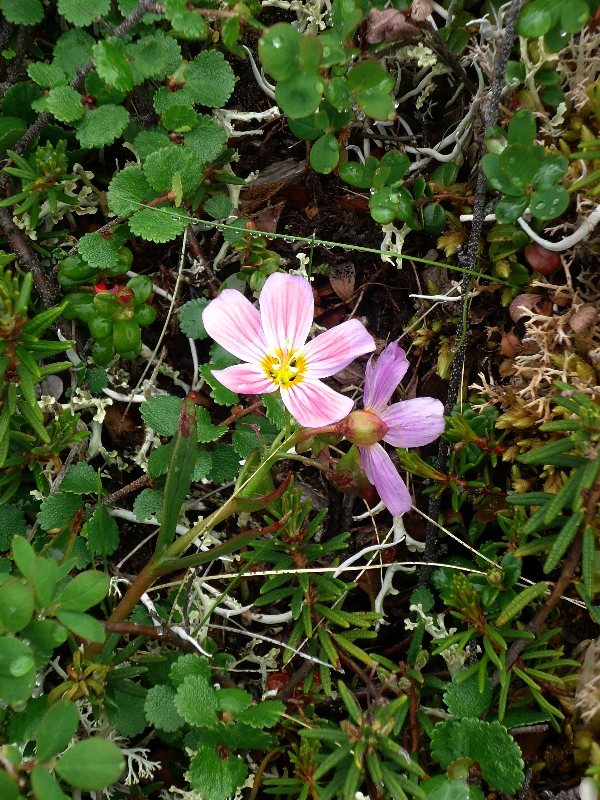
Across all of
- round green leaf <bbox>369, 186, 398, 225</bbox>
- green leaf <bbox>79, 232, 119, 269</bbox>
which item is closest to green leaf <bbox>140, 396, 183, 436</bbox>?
green leaf <bbox>79, 232, 119, 269</bbox>

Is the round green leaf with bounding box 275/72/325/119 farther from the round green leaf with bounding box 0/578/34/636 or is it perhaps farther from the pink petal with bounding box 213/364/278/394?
the round green leaf with bounding box 0/578/34/636

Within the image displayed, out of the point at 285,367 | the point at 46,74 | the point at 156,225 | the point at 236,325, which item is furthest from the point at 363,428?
the point at 46,74

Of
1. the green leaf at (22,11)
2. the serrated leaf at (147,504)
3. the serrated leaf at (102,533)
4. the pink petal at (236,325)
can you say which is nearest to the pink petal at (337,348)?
the pink petal at (236,325)

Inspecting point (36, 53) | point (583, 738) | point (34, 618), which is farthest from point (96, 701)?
point (36, 53)

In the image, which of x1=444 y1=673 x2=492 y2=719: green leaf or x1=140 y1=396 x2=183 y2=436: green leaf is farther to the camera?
x1=140 y1=396 x2=183 y2=436: green leaf

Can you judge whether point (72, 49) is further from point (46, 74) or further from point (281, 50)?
point (281, 50)

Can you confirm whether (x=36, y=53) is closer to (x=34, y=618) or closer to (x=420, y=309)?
(x=420, y=309)
